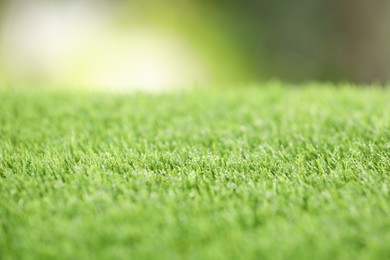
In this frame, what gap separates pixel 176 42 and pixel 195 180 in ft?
27.9

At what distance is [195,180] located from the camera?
2.00 m

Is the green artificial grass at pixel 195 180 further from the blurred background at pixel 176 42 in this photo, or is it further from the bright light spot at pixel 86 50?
the bright light spot at pixel 86 50

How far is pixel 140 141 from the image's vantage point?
8.31 feet

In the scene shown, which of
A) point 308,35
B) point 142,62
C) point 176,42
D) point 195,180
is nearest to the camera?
point 195,180

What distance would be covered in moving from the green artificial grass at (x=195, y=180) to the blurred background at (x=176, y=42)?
645cm

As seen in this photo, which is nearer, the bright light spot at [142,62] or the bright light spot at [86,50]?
the bright light spot at [86,50]

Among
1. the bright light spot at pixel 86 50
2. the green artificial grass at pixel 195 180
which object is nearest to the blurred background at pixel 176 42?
the bright light spot at pixel 86 50

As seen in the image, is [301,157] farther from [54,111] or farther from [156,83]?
[156,83]

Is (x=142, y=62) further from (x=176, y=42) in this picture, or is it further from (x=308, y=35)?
(x=308, y=35)

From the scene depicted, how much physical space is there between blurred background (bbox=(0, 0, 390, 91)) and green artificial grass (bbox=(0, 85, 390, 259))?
254 inches

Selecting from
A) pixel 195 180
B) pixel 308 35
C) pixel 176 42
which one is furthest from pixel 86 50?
pixel 195 180

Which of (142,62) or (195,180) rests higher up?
(142,62)

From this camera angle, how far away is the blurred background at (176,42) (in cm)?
962

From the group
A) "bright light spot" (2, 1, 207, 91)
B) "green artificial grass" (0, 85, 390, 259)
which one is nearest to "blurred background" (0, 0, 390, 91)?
"bright light spot" (2, 1, 207, 91)
